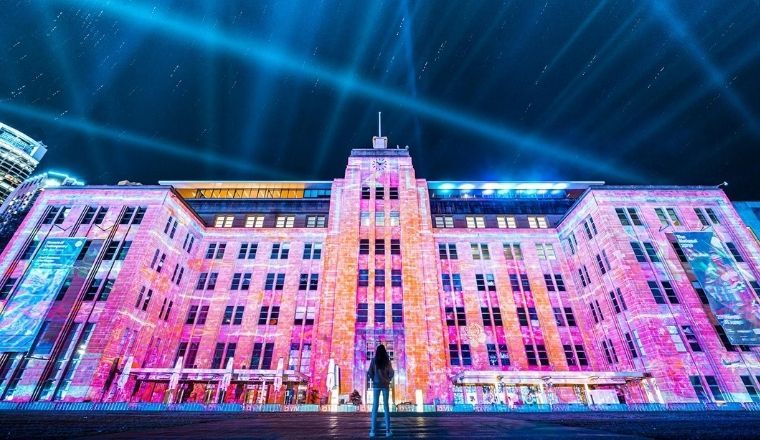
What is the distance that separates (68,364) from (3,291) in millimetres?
10190

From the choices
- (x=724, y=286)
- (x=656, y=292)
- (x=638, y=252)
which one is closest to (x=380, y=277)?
(x=638, y=252)

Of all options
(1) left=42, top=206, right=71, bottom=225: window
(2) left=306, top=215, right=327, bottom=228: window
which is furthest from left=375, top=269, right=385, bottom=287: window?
(1) left=42, top=206, right=71, bottom=225: window

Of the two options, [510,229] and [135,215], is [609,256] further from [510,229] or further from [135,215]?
[135,215]

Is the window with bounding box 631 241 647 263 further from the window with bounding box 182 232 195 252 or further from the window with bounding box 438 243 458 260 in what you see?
the window with bounding box 182 232 195 252

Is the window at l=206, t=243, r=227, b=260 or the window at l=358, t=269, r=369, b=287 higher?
the window at l=206, t=243, r=227, b=260

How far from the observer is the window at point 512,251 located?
40.4 metres

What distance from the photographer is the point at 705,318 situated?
2900cm

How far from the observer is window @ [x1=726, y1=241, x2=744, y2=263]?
106 ft

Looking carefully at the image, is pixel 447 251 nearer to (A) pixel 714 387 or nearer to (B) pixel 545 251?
(B) pixel 545 251

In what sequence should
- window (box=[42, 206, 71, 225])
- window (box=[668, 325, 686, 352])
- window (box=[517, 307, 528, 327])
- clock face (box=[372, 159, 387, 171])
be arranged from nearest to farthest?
window (box=[668, 325, 686, 352]), window (box=[42, 206, 71, 225]), window (box=[517, 307, 528, 327]), clock face (box=[372, 159, 387, 171])

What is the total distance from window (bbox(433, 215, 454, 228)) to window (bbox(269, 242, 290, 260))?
18771 millimetres

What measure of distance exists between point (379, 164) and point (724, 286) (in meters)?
36.3

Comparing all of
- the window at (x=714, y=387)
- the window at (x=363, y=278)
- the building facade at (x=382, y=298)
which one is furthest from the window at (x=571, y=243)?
the window at (x=363, y=278)

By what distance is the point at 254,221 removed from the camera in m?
44.4
